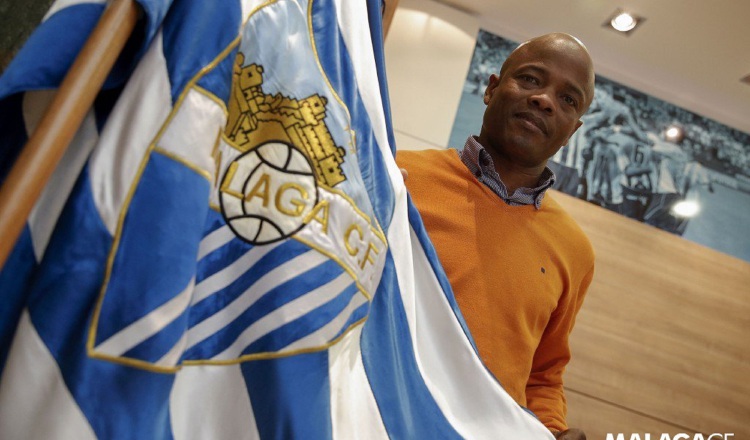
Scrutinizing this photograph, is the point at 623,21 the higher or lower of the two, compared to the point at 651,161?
higher

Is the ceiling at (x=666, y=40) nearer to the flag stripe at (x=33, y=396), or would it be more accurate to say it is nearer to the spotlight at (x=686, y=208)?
the spotlight at (x=686, y=208)

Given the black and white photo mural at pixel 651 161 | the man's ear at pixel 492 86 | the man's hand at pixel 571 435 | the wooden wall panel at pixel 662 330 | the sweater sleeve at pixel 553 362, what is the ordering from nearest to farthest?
the man's hand at pixel 571 435
the sweater sleeve at pixel 553 362
the man's ear at pixel 492 86
the wooden wall panel at pixel 662 330
the black and white photo mural at pixel 651 161

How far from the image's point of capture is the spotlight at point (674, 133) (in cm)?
303

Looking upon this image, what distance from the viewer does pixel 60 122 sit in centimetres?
46

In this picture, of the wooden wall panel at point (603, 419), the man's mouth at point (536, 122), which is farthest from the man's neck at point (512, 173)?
the wooden wall panel at point (603, 419)

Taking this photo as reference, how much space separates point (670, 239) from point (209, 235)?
8.73 feet

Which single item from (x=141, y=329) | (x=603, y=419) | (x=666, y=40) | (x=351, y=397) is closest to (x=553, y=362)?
(x=351, y=397)

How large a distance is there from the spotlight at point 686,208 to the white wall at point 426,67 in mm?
1127

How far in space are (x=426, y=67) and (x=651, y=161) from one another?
115 centimetres

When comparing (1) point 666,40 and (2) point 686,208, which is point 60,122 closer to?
(1) point 666,40

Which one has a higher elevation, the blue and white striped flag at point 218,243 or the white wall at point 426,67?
the blue and white striped flag at point 218,243

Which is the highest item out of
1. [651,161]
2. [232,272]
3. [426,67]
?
[232,272]

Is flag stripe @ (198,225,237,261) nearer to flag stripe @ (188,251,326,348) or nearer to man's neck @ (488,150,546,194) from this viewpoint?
flag stripe @ (188,251,326,348)

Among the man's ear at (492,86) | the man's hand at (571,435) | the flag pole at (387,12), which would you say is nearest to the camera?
the flag pole at (387,12)
